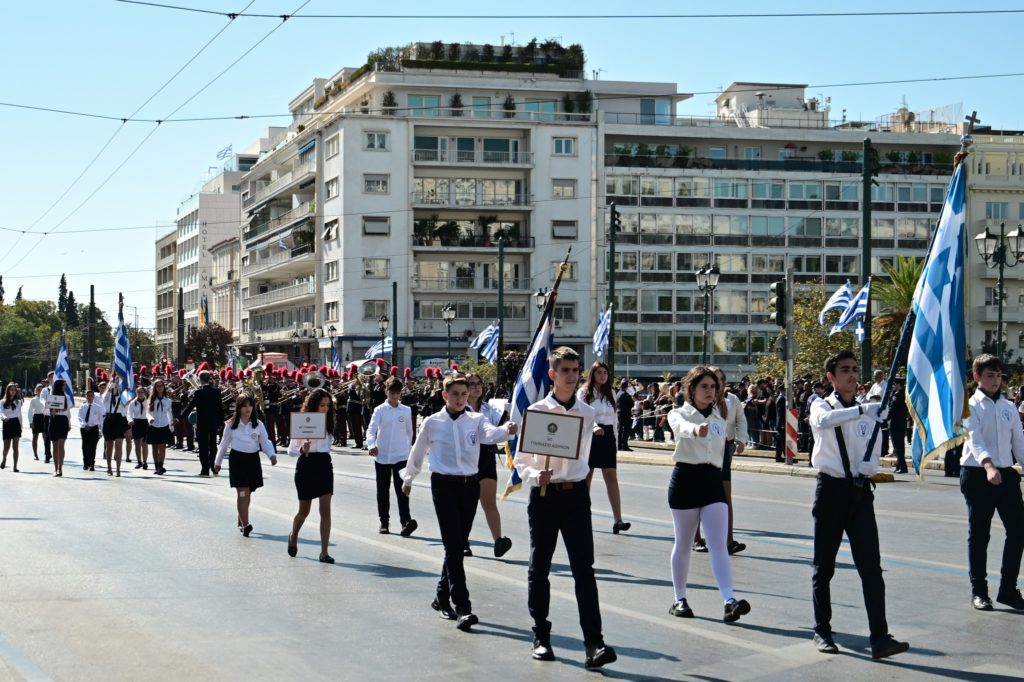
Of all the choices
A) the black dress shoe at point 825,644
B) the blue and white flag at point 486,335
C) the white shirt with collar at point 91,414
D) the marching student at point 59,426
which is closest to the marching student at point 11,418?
the marching student at point 59,426

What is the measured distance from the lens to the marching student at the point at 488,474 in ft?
37.1

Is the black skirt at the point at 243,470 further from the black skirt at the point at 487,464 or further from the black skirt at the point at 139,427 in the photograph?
the black skirt at the point at 139,427

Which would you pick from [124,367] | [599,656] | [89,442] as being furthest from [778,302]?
[599,656]

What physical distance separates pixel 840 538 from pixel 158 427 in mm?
18882

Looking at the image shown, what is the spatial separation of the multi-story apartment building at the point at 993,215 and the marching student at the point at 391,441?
71.2 meters

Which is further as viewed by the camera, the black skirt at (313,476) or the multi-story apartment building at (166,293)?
the multi-story apartment building at (166,293)

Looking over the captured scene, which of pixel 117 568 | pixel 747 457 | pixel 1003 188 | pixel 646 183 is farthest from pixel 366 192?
pixel 117 568

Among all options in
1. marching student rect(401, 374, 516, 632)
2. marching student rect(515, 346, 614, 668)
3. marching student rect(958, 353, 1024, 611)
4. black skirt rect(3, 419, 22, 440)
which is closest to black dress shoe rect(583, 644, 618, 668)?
marching student rect(515, 346, 614, 668)

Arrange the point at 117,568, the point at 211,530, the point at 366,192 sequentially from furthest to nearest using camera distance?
the point at 366,192
the point at 211,530
the point at 117,568

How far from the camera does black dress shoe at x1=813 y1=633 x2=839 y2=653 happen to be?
26.5ft

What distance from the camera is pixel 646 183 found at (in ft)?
253

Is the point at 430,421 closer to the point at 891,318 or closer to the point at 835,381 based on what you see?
the point at 835,381

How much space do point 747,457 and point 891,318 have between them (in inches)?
542

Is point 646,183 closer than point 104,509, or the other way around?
point 104,509
